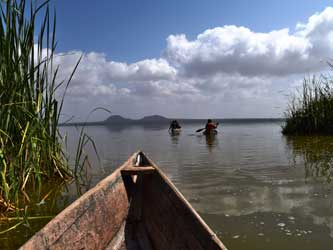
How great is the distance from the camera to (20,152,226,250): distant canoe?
209 centimetres

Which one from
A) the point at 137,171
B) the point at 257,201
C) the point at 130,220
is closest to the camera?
the point at 130,220

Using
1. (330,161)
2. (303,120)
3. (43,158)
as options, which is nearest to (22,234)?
(43,158)

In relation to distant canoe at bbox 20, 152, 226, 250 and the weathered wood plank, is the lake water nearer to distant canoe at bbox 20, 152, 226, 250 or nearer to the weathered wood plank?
distant canoe at bbox 20, 152, 226, 250

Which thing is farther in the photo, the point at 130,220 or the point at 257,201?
the point at 257,201

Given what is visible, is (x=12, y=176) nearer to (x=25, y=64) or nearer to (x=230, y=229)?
(x=25, y=64)

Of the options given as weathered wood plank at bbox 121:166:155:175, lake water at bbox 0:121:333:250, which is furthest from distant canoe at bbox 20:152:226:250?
lake water at bbox 0:121:333:250

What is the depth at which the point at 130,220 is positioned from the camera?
11.8 feet

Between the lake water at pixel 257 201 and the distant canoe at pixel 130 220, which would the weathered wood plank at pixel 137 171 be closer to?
the distant canoe at pixel 130 220

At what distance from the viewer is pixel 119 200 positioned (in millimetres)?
3508

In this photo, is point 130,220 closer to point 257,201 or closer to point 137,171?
point 137,171

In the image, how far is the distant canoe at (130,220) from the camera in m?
2.09

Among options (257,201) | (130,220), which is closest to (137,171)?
(130,220)

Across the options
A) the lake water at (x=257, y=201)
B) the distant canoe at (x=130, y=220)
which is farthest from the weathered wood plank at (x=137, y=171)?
the lake water at (x=257, y=201)

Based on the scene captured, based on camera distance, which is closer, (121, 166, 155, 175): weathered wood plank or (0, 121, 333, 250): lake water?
(0, 121, 333, 250): lake water
